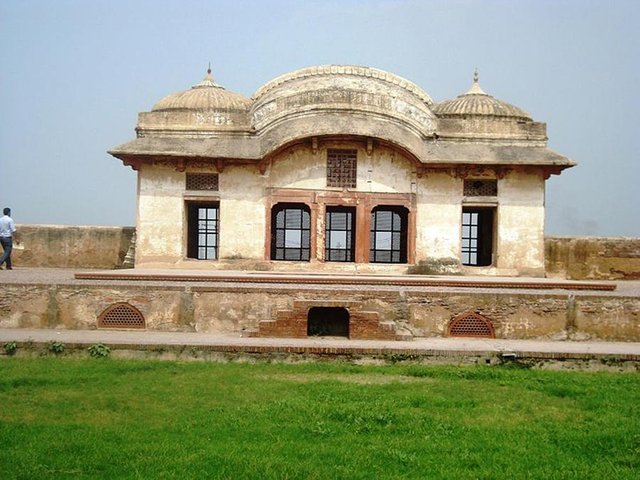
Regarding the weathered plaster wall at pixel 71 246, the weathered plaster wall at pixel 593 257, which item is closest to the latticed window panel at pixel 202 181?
the weathered plaster wall at pixel 71 246

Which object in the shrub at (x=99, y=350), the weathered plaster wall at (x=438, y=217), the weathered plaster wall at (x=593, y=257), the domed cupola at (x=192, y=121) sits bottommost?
the shrub at (x=99, y=350)

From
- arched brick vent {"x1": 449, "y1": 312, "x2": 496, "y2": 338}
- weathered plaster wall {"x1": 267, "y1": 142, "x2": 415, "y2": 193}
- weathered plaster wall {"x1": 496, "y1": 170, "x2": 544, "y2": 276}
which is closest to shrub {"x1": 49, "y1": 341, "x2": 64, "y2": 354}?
arched brick vent {"x1": 449, "y1": 312, "x2": 496, "y2": 338}

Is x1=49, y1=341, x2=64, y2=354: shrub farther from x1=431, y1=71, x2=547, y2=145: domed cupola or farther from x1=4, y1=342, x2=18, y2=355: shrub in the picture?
x1=431, y1=71, x2=547, y2=145: domed cupola

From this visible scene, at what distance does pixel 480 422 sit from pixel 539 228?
1051 centimetres

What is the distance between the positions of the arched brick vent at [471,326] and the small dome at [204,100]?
306 inches

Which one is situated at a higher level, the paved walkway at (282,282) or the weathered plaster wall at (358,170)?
the weathered plaster wall at (358,170)

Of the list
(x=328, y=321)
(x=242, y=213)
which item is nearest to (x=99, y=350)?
(x=328, y=321)

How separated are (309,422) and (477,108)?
42.0 ft

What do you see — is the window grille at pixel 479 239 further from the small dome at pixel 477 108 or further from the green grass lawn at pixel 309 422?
the green grass lawn at pixel 309 422

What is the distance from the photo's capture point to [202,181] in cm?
1636

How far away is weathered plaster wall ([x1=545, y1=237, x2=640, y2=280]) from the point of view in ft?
55.4

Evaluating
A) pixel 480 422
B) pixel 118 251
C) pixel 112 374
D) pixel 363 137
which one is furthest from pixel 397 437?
pixel 118 251

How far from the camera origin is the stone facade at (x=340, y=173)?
1605cm

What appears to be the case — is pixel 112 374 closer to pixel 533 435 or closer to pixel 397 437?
pixel 397 437
